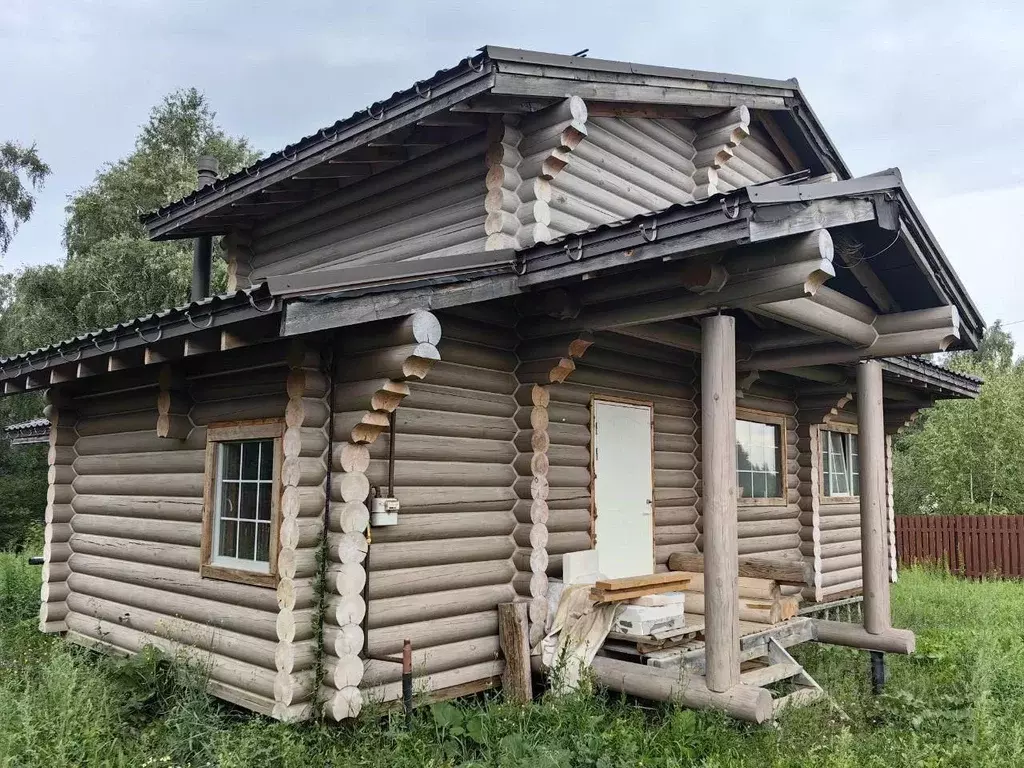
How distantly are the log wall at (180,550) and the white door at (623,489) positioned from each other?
113 inches

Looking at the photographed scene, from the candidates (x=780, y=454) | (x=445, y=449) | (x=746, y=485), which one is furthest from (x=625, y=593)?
(x=780, y=454)

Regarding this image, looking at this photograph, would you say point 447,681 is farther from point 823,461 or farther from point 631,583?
point 823,461

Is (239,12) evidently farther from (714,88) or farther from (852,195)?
(852,195)

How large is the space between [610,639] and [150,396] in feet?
15.6

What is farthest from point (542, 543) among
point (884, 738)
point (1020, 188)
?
point (1020, 188)

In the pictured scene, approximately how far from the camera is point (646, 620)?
6.29 metres

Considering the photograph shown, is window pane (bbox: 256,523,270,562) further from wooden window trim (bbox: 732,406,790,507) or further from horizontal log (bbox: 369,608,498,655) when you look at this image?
wooden window trim (bbox: 732,406,790,507)

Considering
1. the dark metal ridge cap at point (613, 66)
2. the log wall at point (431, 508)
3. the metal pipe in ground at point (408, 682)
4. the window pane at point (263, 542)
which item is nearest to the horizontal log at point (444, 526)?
the log wall at point (431, 508)

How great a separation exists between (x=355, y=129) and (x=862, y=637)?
6.41m

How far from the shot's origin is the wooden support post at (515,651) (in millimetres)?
6262

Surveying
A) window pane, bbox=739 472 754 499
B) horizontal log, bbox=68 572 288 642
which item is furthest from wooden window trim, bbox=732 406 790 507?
horizontal log, bbox=68 572 288 642

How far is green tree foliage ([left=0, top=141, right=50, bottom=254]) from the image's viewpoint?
2355 centimetres

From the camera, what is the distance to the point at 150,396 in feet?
24.6

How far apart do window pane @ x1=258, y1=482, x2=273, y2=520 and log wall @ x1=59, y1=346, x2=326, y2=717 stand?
0.54 metres
